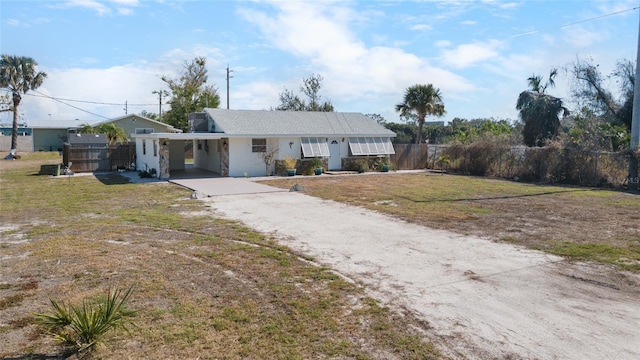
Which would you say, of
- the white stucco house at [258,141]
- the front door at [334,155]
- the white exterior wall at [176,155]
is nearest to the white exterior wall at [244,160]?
the white stucco house at [258,141]

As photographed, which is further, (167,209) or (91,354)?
(167,209)

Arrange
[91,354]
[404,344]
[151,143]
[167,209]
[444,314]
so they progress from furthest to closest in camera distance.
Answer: [151,143]
[167,209]
[444,314]
[404,344]
[91,354]

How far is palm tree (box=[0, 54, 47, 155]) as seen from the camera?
3647 cm

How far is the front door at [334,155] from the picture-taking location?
24969mm

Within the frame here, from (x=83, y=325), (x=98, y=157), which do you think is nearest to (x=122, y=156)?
(x=98, y=157)

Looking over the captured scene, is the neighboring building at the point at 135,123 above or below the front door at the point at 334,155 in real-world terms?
above

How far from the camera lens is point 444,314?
511 centimetres

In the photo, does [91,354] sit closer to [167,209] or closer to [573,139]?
[167,209]

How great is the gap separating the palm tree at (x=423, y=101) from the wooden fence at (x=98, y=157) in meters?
19.9

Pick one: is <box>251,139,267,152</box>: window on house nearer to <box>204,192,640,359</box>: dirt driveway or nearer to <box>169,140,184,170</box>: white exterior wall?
<box>169,140,184,170</box>: white exterior wall

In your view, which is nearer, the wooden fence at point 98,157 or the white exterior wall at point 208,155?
the wooden fence at point 98,157

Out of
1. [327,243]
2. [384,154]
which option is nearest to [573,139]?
[384,154]

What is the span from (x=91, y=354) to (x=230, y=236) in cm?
491

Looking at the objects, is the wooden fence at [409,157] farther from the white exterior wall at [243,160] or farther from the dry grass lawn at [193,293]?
the dry grass lawn at [193,293]
